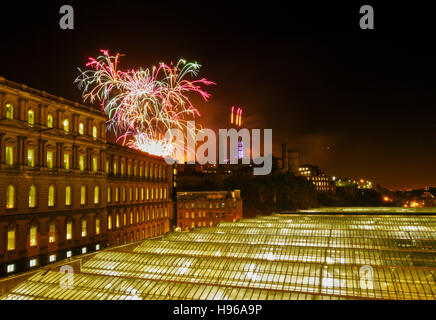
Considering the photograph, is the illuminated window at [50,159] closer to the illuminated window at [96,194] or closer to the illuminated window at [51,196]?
the illuminated window at [51,196]

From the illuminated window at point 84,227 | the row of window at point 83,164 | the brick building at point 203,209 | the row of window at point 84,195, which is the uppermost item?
the row of window at point 83,164

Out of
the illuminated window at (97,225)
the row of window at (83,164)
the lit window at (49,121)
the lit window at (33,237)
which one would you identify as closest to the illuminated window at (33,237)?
the lit window at (33,237)

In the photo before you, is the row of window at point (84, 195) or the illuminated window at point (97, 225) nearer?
the row of window at point (84, 195)

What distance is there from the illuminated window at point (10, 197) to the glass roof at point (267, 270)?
13003 mm

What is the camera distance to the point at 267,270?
928 inches

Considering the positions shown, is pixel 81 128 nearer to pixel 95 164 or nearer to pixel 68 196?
pixel 95 164

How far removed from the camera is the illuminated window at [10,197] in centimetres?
3548

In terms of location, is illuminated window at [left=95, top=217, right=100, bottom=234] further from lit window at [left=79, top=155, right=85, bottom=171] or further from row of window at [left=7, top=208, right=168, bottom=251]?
lit window at [left=79, top=155, right=85, bottom=171]

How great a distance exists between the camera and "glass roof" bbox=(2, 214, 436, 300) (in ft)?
64.2

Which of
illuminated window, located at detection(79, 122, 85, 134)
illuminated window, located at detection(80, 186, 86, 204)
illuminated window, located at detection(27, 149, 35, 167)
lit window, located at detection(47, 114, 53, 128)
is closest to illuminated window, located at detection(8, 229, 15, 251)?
illuminated window, located at detection(27, 149, 35, 167)

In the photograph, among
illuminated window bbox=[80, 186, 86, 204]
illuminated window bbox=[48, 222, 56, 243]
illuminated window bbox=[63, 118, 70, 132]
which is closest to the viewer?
illuminated window bbox=[48, 222, 56, 243]

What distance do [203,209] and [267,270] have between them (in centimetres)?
7515

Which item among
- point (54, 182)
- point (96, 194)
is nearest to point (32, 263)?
point (54, 182)

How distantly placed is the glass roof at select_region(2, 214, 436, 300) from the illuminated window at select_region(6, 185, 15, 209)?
13.0m
